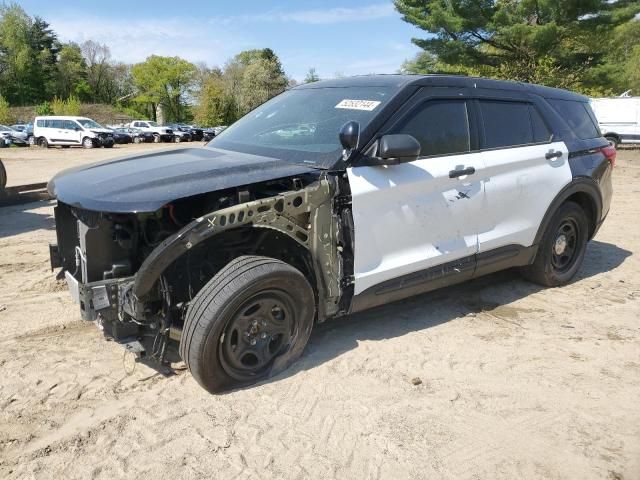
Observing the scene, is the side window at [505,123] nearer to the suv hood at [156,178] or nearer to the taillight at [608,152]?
the taillight at [608,152]

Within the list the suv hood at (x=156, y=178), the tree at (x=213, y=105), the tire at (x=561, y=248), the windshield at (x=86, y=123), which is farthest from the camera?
the tree at (x=213, y=105)

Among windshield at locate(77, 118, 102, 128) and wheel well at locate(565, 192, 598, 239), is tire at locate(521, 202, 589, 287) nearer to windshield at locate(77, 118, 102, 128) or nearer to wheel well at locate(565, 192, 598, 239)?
wheel well at locate(565, 192, 598, 239)

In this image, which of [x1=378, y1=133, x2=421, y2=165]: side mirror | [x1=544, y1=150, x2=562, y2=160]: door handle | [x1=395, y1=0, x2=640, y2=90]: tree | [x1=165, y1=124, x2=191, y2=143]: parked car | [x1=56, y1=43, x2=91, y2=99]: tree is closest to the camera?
[x1=378, y1=133, x2=421, y2=165]: side mirror

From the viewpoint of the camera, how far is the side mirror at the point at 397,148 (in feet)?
11.2

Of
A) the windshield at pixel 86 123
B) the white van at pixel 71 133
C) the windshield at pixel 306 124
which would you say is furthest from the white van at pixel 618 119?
the windshield at pixel 86 123

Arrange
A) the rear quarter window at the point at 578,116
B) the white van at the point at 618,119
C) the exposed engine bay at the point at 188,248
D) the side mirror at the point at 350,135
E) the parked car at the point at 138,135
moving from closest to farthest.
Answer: the exposed engine bay at the point at 188,248 < the side mirror at the point at 350,135 < the rear quarter window at the point at 578,116 < the white van at the point at 618,119 < the parked car at the point at 138,135

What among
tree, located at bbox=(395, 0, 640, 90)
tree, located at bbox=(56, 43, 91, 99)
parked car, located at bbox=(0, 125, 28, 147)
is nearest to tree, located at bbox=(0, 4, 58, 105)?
tree, located at bbox=(56, 43, 91, 99)

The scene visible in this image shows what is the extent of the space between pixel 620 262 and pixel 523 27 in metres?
22.3

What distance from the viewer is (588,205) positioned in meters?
5.41

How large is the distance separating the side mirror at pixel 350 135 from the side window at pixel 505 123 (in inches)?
56.5

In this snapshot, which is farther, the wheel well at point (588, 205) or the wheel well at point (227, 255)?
the wheel well at point (588, 205)

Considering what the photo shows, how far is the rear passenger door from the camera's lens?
4.30 meters

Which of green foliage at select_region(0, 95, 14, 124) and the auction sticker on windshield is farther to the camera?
green foliage at select_region(0, 95, 14, 124)

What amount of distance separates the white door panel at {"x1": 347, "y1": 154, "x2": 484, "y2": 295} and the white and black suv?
0.04 ft
